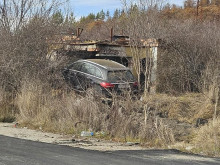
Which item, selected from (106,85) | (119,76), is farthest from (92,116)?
(119,76)

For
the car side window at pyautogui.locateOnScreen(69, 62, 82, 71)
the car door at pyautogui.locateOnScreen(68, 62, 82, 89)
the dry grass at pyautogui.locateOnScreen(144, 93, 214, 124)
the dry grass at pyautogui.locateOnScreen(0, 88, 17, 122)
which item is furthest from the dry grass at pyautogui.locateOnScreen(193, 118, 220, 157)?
the car side window at pyautogui.locateOnScreen(69, 62, 82, 71)

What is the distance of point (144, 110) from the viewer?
30.5 ft

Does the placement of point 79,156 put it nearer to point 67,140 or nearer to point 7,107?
point 67,140

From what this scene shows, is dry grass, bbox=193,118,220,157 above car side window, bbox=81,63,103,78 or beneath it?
beneath

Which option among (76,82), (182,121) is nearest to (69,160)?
(182,121)

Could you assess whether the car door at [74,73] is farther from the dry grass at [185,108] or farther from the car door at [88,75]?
the dry grass at [185,108]

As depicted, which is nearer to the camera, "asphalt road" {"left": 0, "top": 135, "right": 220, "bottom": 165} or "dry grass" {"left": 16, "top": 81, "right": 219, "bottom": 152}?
"asphalt road" {"left": 0, "top": 135, "right": 220, "bottom": 165}

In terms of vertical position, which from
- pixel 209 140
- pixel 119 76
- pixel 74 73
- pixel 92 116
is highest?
pixel 74 73

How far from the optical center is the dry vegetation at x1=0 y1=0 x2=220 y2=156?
8852 mm

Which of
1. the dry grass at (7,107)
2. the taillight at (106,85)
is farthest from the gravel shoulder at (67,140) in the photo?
the taillight at (106,85)

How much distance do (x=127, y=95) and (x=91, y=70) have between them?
434 cm

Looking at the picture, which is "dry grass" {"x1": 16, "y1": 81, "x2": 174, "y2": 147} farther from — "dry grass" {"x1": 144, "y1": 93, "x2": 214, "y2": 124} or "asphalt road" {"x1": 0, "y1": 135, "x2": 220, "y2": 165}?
"dry grass" {"x1": 144, "y1": 93, "x2": 214, "y2": 124}

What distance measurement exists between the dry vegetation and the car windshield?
121 centimetres

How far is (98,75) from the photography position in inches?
530
